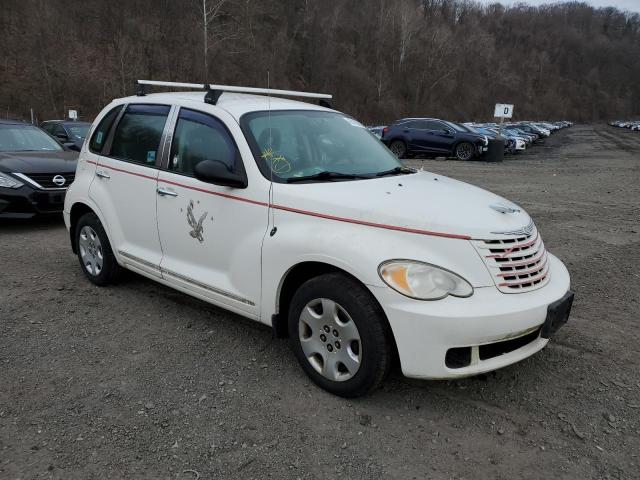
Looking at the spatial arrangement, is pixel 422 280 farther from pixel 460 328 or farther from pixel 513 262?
pixel 513 262

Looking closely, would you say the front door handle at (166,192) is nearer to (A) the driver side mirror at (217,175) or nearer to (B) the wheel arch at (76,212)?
(A) the driver side mirror at (217,175)

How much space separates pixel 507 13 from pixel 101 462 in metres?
156

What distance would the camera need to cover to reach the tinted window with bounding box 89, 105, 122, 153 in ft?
15.4

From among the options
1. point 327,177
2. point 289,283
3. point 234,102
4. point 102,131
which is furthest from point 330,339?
point 102,131

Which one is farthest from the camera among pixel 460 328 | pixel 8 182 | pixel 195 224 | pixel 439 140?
pixel 439 140

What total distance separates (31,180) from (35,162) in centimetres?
43

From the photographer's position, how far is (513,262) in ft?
9.77

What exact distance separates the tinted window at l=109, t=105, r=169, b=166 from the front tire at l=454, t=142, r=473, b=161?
18.6 metres

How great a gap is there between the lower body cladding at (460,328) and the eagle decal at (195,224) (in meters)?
1.48

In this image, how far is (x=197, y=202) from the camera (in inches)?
147

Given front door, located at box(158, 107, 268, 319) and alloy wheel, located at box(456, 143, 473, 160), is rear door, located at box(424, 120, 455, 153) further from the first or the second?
front door, located at box(158, 107, 268, 319)

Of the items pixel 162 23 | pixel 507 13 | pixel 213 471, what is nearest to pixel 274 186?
pixel 213 471

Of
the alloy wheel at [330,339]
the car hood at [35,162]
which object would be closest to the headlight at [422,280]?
the alloy wheel at [330,339]

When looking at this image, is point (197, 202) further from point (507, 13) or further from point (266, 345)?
point (507, 13)
